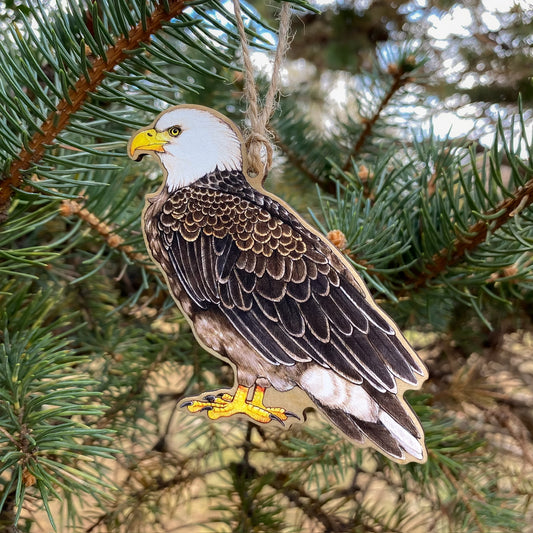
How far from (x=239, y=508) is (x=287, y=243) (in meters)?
0.29

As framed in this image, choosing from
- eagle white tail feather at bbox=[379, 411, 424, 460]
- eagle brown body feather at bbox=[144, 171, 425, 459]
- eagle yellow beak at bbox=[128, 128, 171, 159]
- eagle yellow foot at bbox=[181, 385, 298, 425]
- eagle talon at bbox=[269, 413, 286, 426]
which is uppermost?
eagle yellow beak at bbox=[128, 128, 171, 159]

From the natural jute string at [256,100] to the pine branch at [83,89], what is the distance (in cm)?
5

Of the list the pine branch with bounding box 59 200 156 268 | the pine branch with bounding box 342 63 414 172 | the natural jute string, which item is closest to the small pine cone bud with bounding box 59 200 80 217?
the pine branch with bounding box 59 200 156 268

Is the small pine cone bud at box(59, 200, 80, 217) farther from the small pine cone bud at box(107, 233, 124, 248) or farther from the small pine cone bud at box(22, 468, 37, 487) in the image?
the small pine cone bud at box(22, 468, 37, 487)

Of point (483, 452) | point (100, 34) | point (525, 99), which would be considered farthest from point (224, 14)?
point (525, 99)

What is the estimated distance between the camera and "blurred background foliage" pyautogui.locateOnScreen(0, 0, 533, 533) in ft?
1.08

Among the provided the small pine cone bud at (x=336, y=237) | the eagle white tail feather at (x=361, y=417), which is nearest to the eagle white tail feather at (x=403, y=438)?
the eagle white tail feather at (x=361, y=417)

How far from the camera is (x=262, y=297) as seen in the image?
377mm

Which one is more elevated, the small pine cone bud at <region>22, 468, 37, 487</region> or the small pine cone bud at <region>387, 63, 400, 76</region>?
the small pine cone bud at <region>387, 63, 400, 76</region>

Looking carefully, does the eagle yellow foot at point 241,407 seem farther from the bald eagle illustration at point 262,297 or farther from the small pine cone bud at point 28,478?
the small pine cone bud at point 28,478

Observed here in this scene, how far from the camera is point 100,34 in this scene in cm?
31

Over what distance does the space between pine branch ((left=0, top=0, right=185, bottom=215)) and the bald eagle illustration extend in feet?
0.26

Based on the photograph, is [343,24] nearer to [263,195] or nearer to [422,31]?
[422,31]

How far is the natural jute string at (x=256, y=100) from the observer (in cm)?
36
